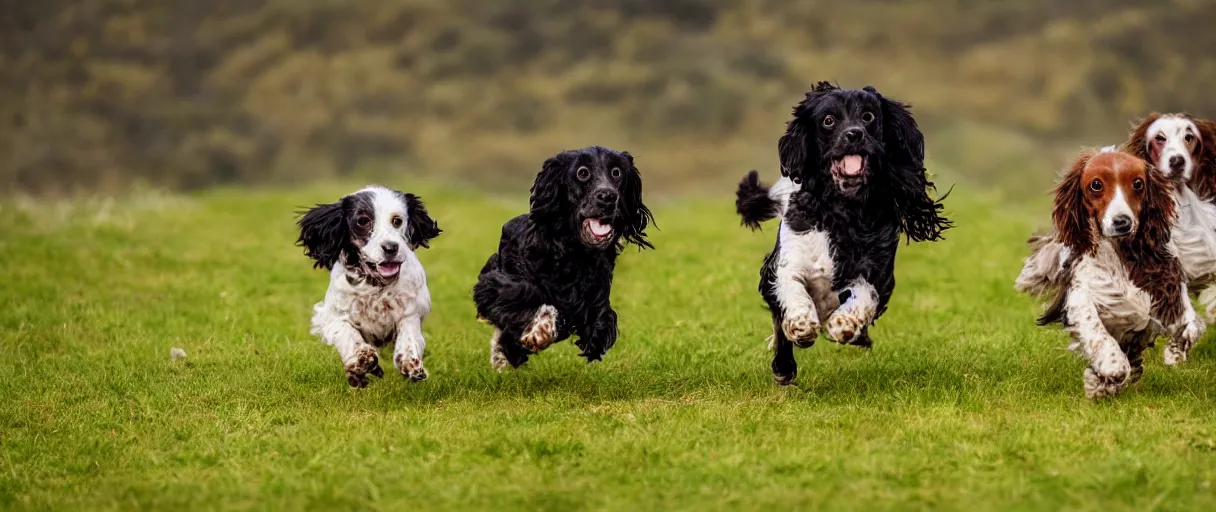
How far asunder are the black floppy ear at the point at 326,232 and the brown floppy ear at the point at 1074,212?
13.2ft

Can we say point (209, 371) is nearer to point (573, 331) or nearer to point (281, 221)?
point (573, 331)

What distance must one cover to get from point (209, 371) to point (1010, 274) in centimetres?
757

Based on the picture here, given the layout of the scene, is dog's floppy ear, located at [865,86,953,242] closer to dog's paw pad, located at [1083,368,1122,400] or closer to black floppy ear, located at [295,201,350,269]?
dog's paw pad, located at [1083,368,1122,400]

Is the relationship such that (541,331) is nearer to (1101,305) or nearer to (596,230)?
(596,230)

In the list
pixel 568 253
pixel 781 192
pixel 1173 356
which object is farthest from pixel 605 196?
pixel 1173 356

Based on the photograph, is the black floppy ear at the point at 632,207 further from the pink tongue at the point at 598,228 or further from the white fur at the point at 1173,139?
→ the white fur at the point at 1173,139

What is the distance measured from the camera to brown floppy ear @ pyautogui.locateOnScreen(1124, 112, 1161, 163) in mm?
8703

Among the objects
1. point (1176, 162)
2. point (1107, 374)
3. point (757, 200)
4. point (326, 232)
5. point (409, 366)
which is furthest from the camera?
point (757, 200)

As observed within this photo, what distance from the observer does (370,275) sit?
839 centimetres

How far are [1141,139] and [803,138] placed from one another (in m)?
2.27

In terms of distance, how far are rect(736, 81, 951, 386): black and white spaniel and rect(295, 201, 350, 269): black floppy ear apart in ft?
8.11

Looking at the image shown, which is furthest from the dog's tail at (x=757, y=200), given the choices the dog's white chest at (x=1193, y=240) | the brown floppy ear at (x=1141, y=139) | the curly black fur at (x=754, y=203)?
the dog's white chest at (x=1193, y=240)

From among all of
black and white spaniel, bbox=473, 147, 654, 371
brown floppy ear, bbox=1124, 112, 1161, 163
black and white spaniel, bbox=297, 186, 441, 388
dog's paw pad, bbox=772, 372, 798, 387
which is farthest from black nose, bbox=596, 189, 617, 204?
brown floppy ear, bbox=1124, 112, 1161, 163

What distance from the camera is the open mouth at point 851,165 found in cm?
780
